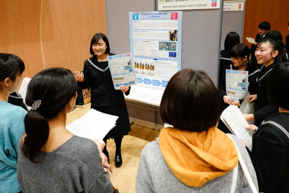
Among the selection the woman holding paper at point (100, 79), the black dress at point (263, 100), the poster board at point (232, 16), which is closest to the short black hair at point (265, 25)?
the poster board at point (232, 16)

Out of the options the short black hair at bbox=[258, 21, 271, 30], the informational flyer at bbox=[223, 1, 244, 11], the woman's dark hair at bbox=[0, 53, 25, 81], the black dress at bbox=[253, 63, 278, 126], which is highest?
the informational flyer at bbox=[223, 1, 244, 11]

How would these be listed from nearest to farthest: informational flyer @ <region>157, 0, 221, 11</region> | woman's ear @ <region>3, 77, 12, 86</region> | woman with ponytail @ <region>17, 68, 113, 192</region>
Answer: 1. woman with ponytail @ <region>17, 68, 113, 192</region>
2. woman's ear @ <region>3, 77, 12, 86</region>
3. informational flyer @ <region>157, 0, 221, 11</region>

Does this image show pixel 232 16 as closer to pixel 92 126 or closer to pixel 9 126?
pixel 92 126

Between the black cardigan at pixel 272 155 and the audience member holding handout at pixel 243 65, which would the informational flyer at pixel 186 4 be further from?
the black cardigan at pixel 272 155

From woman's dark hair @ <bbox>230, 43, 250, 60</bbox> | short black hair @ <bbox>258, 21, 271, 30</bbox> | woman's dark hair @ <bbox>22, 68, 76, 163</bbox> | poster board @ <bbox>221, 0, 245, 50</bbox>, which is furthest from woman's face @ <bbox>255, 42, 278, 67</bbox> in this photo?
short black hair @ <bbox>258, 21, 271, 30</bbox>

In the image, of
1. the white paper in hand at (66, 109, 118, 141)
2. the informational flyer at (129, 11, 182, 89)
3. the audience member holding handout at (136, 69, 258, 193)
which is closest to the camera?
the audience member holding handout at (136, 69, 258, 193)

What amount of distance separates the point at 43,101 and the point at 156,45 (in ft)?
6.92

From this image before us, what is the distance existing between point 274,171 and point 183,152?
1.95 feet

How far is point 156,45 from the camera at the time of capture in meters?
2.75

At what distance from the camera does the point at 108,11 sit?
10.0ft

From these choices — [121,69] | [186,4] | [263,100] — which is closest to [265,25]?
[186,4]

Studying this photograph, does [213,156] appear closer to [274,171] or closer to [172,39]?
[274,171]

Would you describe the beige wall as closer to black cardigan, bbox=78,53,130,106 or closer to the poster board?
black cardigan, bbox=78,53,130,106

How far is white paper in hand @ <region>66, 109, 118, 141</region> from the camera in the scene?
148 cm
